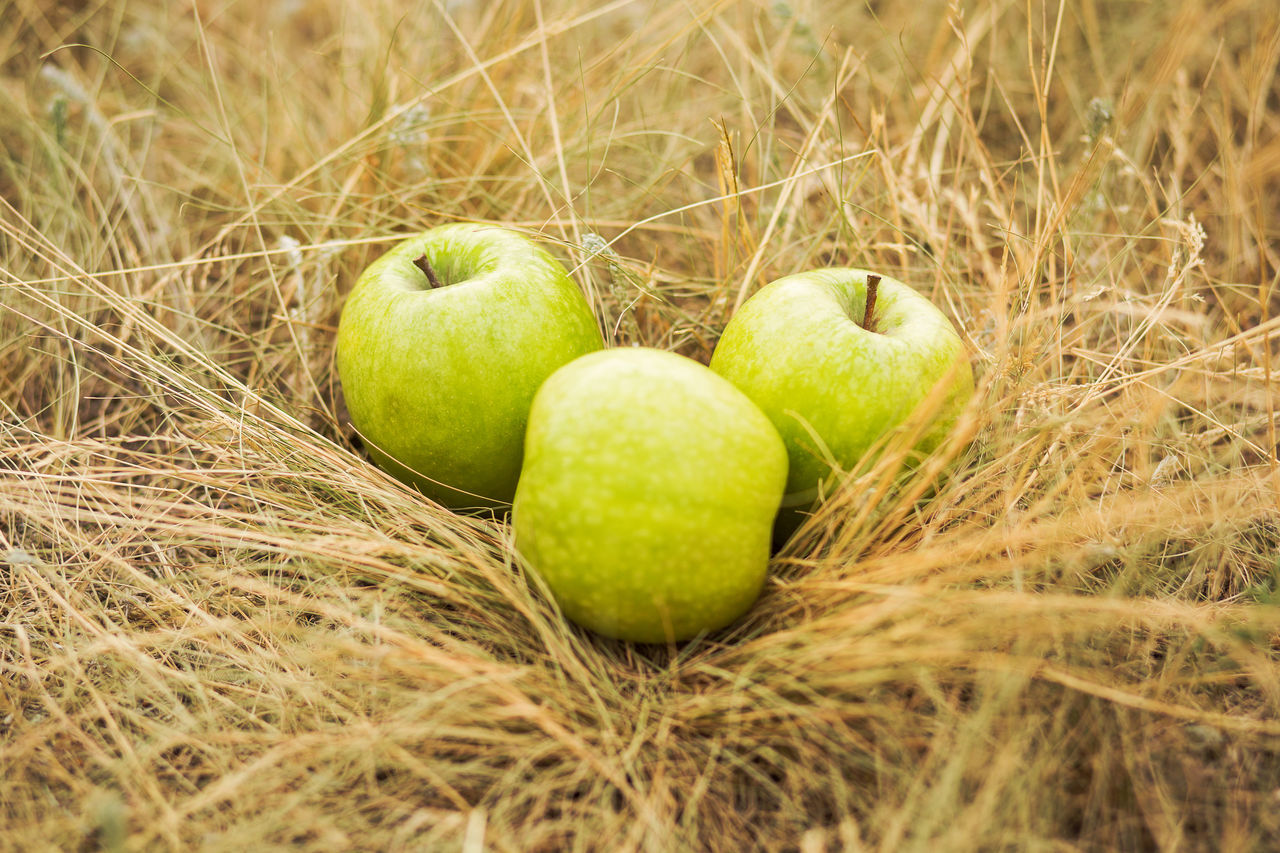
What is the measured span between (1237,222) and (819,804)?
2.31 metres

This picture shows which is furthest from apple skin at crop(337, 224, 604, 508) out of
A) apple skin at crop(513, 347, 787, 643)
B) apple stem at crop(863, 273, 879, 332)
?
apple stem at crop(863, 273, 879, 332)

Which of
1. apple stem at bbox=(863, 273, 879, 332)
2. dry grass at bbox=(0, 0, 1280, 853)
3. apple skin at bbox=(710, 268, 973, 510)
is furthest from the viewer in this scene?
apple stem at bbox=(863, 273, 879, 332)

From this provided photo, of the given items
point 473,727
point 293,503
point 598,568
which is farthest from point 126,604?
point 598,568

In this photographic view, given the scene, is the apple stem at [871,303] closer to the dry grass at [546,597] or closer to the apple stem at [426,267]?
the dry grass at [546,597]

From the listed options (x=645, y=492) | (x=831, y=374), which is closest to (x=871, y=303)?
(x=831, y=374)

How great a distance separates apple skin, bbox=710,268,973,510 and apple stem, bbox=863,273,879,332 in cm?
5

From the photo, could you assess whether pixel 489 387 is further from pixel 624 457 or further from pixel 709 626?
pixel 709 626

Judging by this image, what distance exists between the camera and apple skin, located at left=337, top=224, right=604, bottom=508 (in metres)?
1.74

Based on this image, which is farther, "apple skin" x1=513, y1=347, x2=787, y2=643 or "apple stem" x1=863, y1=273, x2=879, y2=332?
"apple stem" x1=863, y1=273, x2=879, y2=332

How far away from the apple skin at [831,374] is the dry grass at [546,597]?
12 cm

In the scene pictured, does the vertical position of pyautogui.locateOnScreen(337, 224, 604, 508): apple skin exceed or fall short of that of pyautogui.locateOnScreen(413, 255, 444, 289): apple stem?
it falls short

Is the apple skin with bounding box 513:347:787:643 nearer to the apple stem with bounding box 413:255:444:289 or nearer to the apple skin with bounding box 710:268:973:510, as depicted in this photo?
the apple skin with bounding box 710:268:973:510

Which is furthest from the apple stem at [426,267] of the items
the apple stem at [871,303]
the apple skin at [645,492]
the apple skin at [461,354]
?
the apple stem at [871,303]

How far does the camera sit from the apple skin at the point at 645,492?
1456mm
